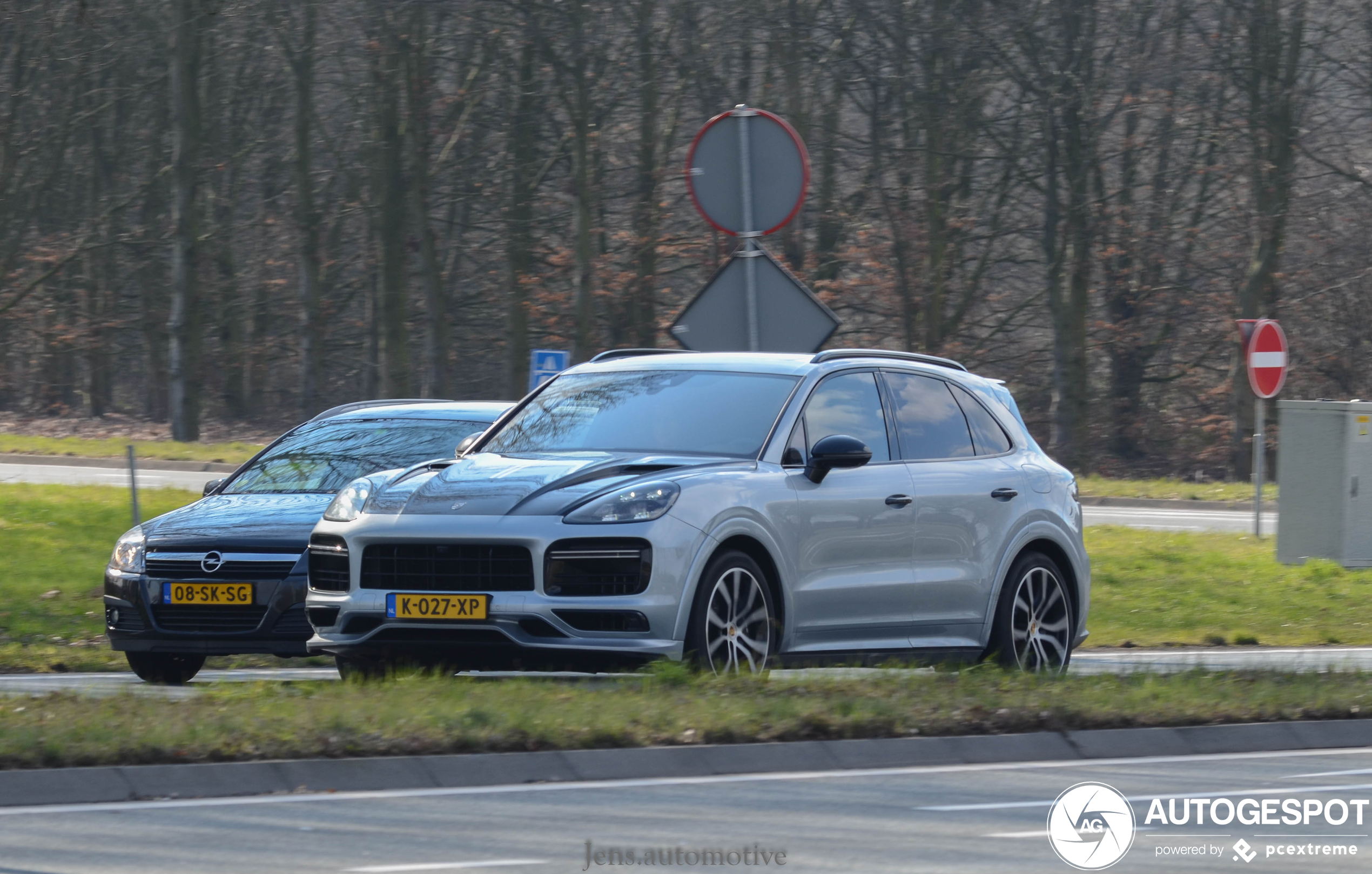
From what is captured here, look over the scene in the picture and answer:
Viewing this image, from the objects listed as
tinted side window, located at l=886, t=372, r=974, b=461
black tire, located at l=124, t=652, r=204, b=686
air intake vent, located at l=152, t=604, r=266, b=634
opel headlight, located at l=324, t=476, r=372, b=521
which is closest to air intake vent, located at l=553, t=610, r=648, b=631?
opel headlight, located at l=324, t=476, r=372, b=521

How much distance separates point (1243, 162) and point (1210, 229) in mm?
2958

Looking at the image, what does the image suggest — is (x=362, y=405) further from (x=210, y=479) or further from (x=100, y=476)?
(x=100, y=476)

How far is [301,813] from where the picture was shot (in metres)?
6.39

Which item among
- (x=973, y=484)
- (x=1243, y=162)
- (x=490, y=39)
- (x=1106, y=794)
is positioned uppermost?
(x=490, y=39)

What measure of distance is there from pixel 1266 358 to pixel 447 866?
18.2m

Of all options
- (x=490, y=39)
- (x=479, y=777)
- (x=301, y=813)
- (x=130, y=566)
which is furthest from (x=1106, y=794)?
(x=490, y=39)

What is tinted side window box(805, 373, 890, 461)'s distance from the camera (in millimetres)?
9688

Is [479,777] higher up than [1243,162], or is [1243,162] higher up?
[1243,162]

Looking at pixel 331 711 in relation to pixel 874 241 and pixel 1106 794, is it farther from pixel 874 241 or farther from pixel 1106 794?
pixel 874 241

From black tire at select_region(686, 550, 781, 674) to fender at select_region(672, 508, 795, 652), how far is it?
55 mm

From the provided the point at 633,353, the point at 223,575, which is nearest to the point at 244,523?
the point at 223,575

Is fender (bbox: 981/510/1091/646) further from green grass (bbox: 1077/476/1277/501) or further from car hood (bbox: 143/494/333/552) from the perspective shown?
green grass (bbox: 1077/476/1277/501)

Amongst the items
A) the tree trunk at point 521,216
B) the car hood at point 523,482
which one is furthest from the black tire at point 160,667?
the tree trunk at point 521,216

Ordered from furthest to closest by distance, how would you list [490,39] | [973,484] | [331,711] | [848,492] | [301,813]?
[490,39], [973,484], [848,492], [331,711], [301,813]
